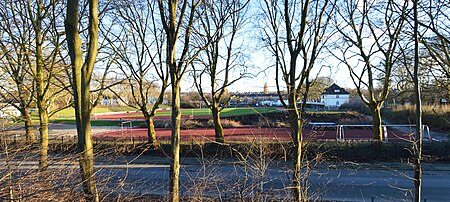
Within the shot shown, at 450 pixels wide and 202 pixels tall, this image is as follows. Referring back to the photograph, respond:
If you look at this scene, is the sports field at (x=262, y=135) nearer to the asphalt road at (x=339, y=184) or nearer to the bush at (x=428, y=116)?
the asphalt road at (x=339, y=184)

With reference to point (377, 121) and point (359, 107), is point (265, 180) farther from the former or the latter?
point (359, 107)

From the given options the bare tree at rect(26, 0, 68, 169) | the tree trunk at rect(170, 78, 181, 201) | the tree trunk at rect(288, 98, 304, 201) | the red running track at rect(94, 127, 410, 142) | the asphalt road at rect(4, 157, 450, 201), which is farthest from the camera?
the bare tree at rect(26, 0, 68, 169)

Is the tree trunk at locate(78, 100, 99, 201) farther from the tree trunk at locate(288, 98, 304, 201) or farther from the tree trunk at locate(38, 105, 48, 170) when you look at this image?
the tree trunk at locate(288, 98, 304, 201)

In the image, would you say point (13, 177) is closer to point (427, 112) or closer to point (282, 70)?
point (282, 70)

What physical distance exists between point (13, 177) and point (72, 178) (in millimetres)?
619

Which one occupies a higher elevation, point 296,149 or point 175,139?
point 175,139

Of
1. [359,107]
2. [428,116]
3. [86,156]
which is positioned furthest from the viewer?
[359,107]

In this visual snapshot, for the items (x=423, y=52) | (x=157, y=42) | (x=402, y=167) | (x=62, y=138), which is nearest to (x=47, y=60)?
(x=157, y=42)

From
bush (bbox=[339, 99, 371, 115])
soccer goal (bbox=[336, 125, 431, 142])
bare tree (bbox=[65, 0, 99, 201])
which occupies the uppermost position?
bare tree (bbox=[65, 0, 99, 201])

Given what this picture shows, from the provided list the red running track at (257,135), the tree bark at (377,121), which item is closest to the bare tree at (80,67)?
the red running track at (257,135)

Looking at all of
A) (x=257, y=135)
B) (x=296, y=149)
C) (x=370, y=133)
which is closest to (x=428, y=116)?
(x=370, y=133)

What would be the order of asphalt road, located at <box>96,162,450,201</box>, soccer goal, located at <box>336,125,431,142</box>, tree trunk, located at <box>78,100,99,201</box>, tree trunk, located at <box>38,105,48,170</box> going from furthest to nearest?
1. soccer goal, located at <box>336,125,431,142</box>
2. asphalt road, located at <box>96,162,450,201</box>
3. tree trunk, located at <box>78,100,99,201</box>
4. tree trunk, located at <box>38,105,48,170</box>

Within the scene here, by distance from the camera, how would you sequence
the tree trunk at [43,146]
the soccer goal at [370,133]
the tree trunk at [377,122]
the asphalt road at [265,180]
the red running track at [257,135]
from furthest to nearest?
the soccer goal at [370,133]
the tree trunk at [377,122]
the red running track at [257,135]
the asphalt road at [265,180]
the tree trunk at [43,146]

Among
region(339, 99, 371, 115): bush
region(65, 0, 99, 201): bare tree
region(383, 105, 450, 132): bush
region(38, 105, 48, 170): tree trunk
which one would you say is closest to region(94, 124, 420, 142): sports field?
region(38, 105, 48, 170): tree trunk
